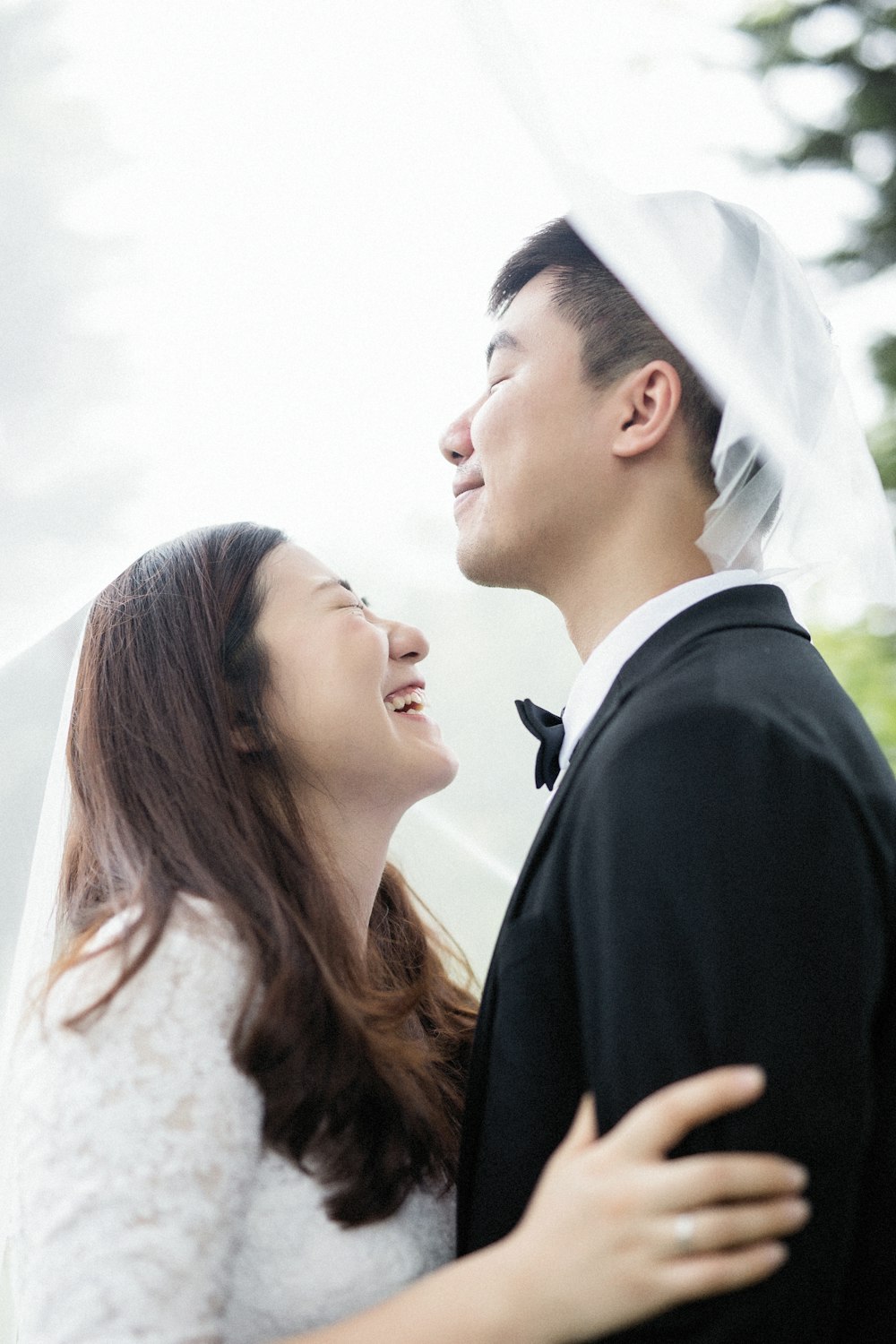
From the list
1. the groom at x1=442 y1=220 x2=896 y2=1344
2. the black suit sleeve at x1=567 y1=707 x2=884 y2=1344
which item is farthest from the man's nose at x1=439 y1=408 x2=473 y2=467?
the black suit sleeve at x1=567 y1=707 x2=884 y2=1344

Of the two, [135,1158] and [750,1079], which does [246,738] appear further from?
[750,1079]

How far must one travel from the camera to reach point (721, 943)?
1.27 m

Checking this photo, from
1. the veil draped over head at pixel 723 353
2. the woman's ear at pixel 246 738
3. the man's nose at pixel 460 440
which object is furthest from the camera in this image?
the man's nose at pixel 460 440

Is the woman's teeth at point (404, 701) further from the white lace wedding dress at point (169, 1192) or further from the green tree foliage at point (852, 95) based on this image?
the green tree foliage at point (852, 95)

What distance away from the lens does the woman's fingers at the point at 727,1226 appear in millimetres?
1120

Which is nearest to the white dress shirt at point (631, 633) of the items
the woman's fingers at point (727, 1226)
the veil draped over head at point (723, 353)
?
the veil draped over head at point (723, 353)

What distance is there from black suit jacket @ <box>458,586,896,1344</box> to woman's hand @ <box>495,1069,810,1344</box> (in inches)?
3.1

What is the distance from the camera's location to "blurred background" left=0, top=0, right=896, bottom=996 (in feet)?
5.62

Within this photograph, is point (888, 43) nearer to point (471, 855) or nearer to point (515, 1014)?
point (471, 855)

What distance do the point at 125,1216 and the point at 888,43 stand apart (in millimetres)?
3020

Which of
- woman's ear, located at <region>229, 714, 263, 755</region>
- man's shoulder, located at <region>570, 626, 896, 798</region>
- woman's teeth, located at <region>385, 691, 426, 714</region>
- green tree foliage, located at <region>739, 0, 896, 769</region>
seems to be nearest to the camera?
man's shoulder, located at <region>570, 626, 896, 798</region>

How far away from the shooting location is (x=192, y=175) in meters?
1.84

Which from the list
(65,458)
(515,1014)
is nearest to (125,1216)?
(515,1014)

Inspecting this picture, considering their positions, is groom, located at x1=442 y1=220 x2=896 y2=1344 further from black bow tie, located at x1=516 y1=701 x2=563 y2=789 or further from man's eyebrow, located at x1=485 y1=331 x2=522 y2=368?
man's eyebrow, located at x1=485 y1=331 x2=522 y2=368
